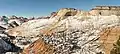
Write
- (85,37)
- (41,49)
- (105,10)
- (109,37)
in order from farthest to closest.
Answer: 1. (105,10)
2. (41,49)
3. (85,37)
4. (109,37)

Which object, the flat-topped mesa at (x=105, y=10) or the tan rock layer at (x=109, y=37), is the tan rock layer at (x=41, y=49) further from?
the flat-topped mesa at (x=105, y=10)

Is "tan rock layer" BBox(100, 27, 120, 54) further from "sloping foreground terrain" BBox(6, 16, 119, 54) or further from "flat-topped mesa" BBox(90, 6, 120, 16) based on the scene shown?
"flat-topped mesa" BBox(90, 6, 120, 16)

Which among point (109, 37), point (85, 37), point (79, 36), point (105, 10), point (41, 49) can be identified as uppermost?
point (105, 10)

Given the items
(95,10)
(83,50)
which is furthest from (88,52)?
(95,10)

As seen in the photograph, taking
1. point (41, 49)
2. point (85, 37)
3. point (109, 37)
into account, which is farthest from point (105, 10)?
point (41, 49)

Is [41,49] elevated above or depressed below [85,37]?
below

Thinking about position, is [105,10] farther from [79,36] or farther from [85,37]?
[85,37]

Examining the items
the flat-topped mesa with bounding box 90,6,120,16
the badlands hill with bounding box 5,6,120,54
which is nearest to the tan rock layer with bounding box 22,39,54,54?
the badlands hill with bounding box 5,6,120,54

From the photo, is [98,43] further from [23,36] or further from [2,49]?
[23,36]

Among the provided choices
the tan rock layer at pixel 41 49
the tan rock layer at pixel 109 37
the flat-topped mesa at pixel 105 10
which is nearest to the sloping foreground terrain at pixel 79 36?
the tan rock layer at pixel 41 49
